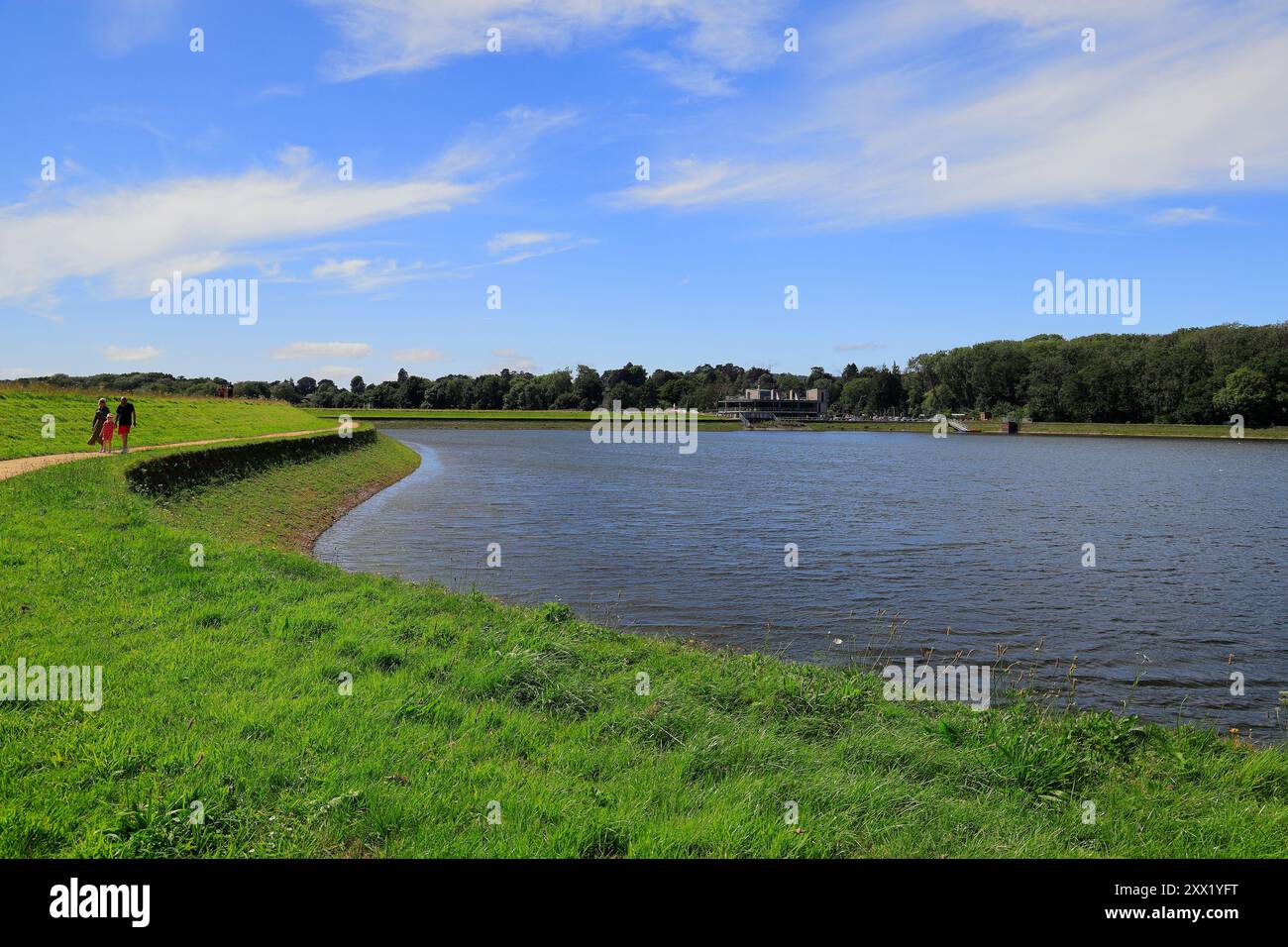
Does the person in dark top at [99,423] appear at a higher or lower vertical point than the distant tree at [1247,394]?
lower

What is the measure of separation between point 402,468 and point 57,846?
2255 inches

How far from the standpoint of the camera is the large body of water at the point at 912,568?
15.9 m

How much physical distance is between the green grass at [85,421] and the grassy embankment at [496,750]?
20.6 meters

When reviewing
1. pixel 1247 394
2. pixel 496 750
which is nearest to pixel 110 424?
pixel 496 750

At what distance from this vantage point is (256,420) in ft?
203

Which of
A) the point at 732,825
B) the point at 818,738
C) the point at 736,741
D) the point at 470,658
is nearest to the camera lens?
the point at 732,825

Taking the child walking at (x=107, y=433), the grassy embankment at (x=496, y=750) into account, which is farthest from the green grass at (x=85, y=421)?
the grassy embankment at (x=496, y=750)

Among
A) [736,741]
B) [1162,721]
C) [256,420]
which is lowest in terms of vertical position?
[1162,721]

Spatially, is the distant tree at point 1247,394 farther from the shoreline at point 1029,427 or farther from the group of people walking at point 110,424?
the group of people walking at point 110,424

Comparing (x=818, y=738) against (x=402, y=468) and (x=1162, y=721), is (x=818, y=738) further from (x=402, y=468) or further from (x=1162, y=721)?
(x=402, y=468)

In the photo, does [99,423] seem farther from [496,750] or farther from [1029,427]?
[1029,427]

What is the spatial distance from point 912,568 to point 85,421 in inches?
1526

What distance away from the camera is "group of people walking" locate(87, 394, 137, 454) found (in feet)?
99.0
